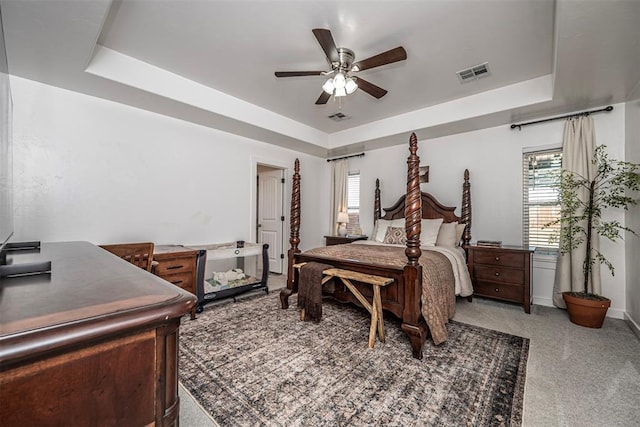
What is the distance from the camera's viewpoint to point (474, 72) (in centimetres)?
308

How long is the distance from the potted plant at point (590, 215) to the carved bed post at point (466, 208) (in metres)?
1.01

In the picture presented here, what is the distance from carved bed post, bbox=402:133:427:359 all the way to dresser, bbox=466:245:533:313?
1683mm

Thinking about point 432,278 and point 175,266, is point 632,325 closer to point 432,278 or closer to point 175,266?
point 432,278

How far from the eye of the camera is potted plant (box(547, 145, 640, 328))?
9.47 ft

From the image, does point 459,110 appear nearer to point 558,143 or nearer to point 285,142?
point 558,143

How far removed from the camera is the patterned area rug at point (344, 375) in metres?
1.63

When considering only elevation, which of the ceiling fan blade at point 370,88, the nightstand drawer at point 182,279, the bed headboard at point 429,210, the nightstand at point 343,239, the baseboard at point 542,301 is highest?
the ceiling fan blade at point 370,88

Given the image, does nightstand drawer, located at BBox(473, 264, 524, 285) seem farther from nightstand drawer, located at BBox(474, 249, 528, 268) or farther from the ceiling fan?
the ceiling fan

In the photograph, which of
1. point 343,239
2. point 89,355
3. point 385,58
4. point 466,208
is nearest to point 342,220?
point 343,239

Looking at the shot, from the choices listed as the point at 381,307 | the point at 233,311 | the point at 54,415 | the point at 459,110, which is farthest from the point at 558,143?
the point at 54,415

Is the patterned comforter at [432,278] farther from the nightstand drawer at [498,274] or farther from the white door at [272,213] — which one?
the white door at [272,213]

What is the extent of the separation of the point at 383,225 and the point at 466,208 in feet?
4.06

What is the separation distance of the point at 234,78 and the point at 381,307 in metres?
3.02

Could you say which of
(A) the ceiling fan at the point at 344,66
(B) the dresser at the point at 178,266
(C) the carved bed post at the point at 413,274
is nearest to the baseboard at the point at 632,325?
(C) the carved bed post at the point at 413,274
